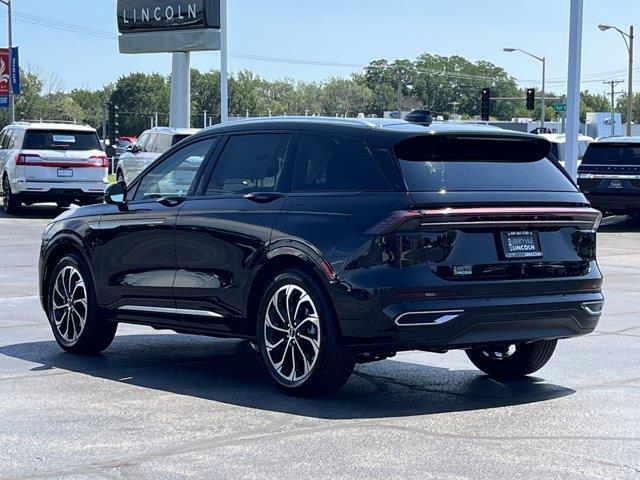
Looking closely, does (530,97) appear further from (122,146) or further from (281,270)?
(281,270)

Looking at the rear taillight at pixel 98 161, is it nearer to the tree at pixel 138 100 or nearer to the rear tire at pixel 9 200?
the rear tire at pixel 9 200

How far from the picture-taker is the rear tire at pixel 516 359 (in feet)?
27.9

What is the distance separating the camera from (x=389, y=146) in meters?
7.62

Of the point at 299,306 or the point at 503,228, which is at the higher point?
the point at 503,228

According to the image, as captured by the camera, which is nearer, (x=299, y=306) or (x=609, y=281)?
(x=299, y=306)

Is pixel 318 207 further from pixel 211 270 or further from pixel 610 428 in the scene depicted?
pixel 610 428

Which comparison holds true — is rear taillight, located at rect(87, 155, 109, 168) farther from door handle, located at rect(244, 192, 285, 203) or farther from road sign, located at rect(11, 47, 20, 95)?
road sign, located at rect(11, 47, 20, 95)

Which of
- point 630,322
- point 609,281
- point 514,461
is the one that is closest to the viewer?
point 514,461

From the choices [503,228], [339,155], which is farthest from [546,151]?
[339,155]

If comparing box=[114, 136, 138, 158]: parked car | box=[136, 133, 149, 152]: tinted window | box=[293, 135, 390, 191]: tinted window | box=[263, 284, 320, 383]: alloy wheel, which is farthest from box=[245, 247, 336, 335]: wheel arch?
box=[114, 136, 138, 158]: parked car

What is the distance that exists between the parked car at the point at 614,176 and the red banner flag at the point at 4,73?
28831mm

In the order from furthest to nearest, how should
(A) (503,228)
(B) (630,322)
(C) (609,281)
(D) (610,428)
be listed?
(C) (609,281) < (B) (630,322) < (A) (503,228) < (D) (610,428)

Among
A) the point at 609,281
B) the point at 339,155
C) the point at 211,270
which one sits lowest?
the point at 609,281

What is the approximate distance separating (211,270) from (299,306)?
957 mm
